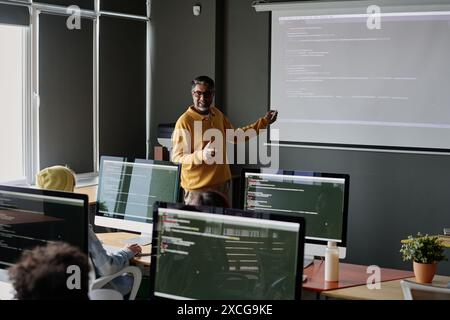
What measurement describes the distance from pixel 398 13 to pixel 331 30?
1.88 feet

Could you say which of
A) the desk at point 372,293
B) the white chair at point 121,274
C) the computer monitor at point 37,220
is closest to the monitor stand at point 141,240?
the white chair at point 121,274

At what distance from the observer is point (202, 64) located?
6.28m

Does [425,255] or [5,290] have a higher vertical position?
[425,255]

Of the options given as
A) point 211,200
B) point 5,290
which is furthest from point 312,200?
point 5,290

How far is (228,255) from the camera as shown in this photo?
7.54 feet

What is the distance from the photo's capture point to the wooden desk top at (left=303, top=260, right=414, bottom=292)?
305cm

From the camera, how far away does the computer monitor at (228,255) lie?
224 cm

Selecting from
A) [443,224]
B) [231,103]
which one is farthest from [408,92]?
[231,103]

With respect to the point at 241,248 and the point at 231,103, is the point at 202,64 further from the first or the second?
the point at 241,248

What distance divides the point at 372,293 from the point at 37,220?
1465 mm

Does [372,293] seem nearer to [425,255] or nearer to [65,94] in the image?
[425,255]

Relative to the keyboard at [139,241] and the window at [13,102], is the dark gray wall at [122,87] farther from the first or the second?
the keyboard at [139,241]
